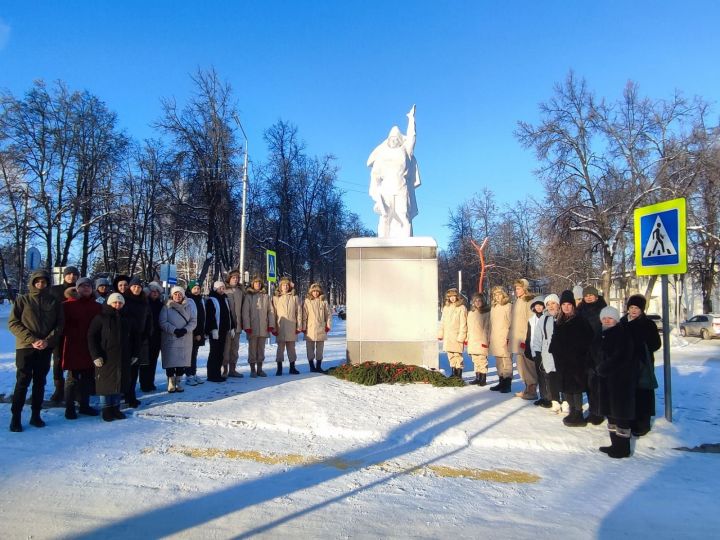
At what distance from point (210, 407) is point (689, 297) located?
5264cm

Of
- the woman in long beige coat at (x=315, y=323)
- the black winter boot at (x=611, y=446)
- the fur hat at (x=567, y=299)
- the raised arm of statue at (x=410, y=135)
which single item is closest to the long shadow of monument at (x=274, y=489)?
the black winter boot at (x=611, y=446)

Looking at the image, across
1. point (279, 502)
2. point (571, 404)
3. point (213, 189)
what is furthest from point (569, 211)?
point (279, 502)

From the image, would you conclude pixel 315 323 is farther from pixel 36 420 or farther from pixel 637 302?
pixel 637 302

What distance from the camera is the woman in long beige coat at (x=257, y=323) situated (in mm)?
8953

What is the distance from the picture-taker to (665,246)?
22.3ft

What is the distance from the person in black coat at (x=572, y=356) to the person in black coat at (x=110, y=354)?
5208 millimetres

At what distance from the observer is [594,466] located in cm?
499

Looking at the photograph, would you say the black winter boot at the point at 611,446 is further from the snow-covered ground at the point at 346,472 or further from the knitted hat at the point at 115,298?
the knitted hat at the point at 115,298

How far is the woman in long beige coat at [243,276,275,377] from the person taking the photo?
895 cm

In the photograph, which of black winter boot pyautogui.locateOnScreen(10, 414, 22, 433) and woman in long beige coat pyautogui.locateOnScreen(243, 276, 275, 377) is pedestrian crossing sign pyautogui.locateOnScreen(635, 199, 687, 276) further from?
black winter boot pyautogui.locateOnScreen(10, 414, 22, 433)

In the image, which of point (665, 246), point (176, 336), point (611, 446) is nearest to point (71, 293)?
point (176, 336)

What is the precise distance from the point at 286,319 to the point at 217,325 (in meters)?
1.30

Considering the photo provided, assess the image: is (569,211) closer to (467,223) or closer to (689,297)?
(467,223)

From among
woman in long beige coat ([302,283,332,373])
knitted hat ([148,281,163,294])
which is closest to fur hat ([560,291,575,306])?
woman in long beige coat ([302,283,332,373])
